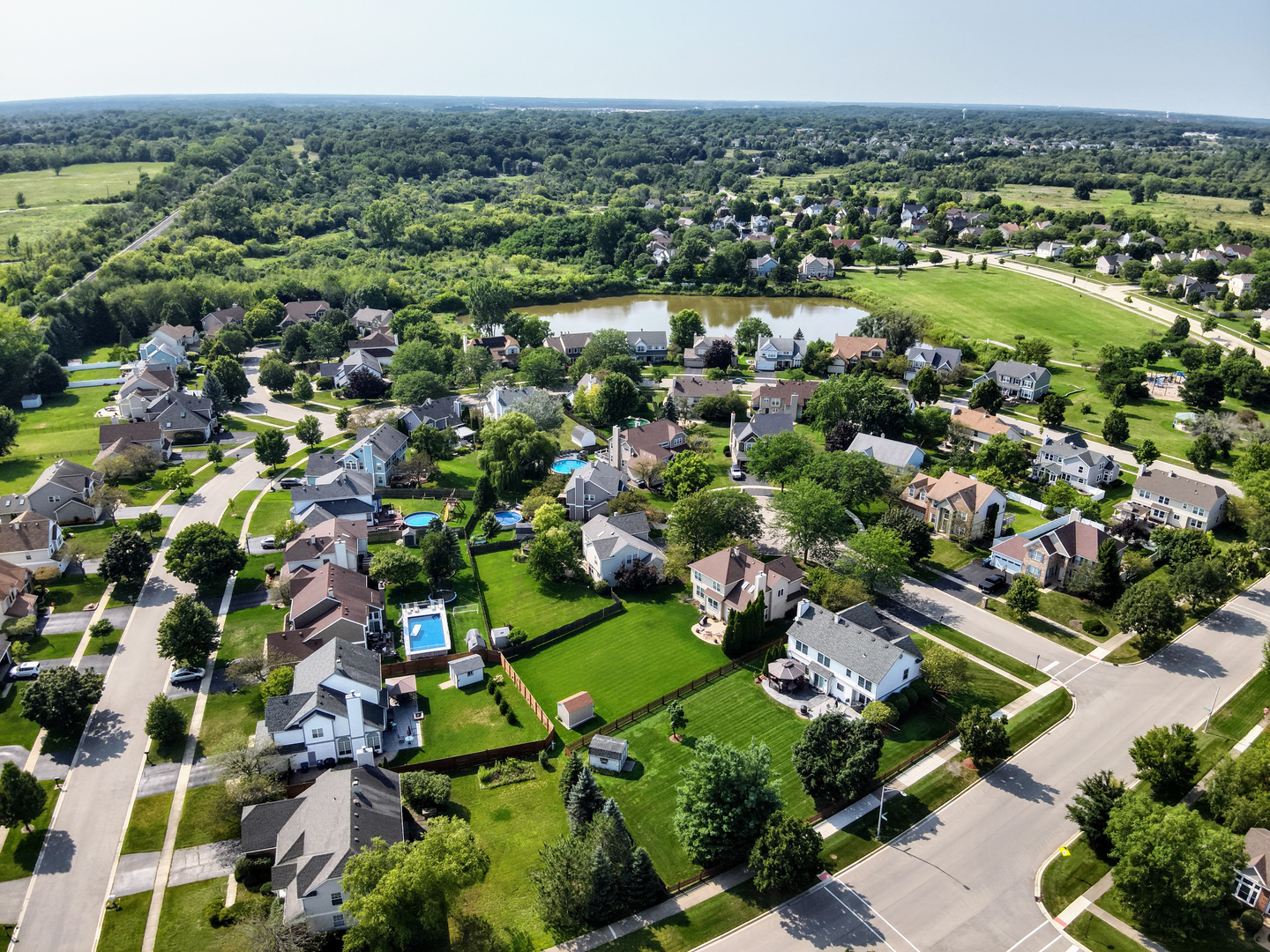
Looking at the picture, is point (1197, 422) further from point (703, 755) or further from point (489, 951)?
point (489, 951)

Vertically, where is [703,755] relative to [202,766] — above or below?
above

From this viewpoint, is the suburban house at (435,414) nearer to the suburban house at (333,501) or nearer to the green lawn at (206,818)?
the suburban house at (333,501)

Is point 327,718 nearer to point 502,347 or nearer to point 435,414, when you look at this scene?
point 435,414

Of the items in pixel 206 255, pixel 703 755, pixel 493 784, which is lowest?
pixel 493 784

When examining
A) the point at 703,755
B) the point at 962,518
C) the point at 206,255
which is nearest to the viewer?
the point at 703,755

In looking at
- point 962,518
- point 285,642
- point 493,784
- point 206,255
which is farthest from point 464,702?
point 206,255

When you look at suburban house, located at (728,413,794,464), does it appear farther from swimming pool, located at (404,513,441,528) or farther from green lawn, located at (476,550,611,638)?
swimming pool, located at (404,513,441,528)
